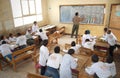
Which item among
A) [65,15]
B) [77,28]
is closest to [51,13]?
[65,15]

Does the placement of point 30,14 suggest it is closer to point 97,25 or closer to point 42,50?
point 97,25

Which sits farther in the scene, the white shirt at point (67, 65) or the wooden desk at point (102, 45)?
the wooden desk at point (102, 45)

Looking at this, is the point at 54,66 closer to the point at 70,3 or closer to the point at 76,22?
the point at 76,22

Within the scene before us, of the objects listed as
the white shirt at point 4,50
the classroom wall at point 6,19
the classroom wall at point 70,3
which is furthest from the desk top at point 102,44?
the classroom wall at point 6,19

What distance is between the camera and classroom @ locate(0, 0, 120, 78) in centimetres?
291

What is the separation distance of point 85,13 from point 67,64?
5.25 meters

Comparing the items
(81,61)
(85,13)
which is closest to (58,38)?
(85,13)

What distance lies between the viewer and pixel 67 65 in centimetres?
279

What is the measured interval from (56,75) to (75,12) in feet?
18.2

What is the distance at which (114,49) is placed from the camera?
4.70m

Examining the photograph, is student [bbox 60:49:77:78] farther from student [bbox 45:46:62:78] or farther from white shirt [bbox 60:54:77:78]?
student [bbox 45:46:62:78]

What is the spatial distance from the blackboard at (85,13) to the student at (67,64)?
16.1 ft

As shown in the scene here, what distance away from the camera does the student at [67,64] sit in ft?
9.07

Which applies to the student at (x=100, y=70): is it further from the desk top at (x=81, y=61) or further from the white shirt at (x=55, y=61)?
the white shirt at (x=55, y=61)
